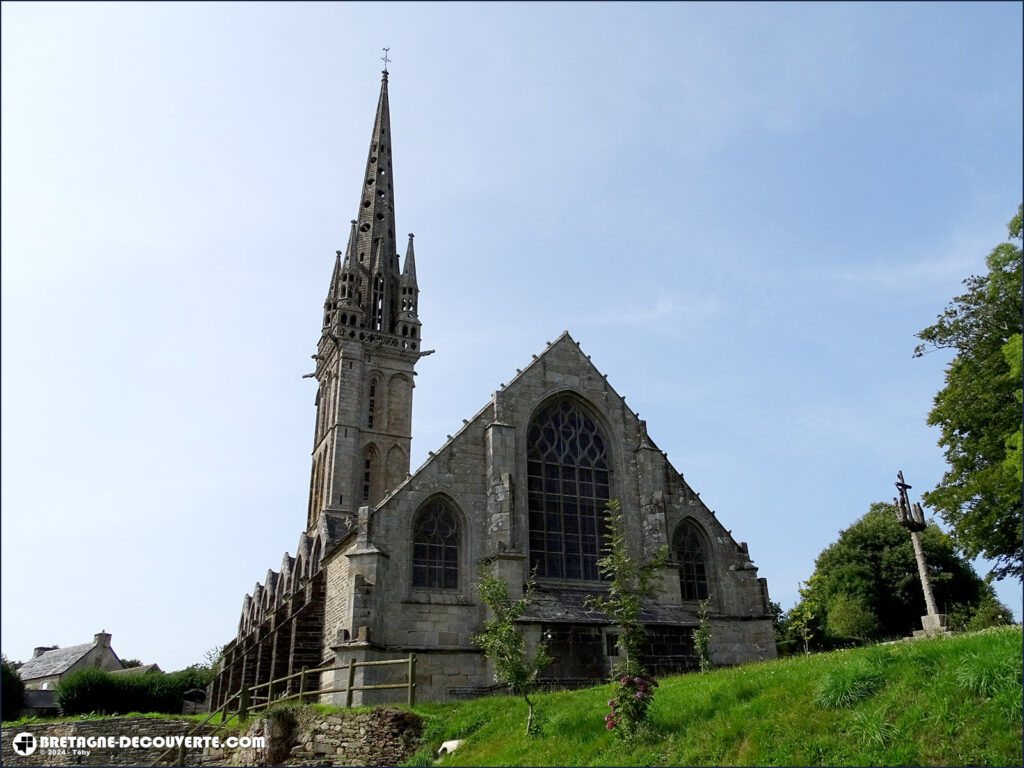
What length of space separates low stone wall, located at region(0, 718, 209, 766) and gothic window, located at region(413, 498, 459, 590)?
6878 millimetres

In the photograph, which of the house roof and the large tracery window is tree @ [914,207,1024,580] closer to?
the large tracery window

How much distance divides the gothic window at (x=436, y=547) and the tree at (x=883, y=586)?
24.2 metres

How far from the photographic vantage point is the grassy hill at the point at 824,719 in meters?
9.84

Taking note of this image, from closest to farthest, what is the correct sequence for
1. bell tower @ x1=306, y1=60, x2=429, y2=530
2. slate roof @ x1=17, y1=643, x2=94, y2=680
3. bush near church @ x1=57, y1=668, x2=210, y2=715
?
bush near church @ x1=57, y1=668, x2=210, y2=715, bell tower @ x1=306, y1=60, x2=429, y2=530, slate roof @ x1=17, y1=643, x2=94, y2=680

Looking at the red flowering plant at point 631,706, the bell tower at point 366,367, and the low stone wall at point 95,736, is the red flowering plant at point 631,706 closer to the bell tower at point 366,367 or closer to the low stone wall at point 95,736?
the low stone wall at point 95,736

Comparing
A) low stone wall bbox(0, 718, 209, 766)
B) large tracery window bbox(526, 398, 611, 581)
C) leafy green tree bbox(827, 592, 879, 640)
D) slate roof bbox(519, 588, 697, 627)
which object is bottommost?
low stone wall bbox(0, 718, 209, 766)

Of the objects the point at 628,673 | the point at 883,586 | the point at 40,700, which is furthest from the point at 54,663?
the point at 628,673

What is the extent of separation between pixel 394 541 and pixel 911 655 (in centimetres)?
1328

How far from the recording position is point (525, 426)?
80.5 feet

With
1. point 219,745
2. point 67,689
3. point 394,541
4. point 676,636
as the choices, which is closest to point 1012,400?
point 676,636

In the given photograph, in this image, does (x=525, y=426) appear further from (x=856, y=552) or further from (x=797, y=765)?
(x=856, y=552)

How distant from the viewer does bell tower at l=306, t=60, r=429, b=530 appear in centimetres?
4353

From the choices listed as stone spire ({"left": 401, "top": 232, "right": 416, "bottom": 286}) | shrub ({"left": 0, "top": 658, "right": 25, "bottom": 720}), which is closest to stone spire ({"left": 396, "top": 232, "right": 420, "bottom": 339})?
stone spire ({"left": 401, "top": 232, "right": 416, "bottom": 286})

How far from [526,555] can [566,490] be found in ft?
9.79
